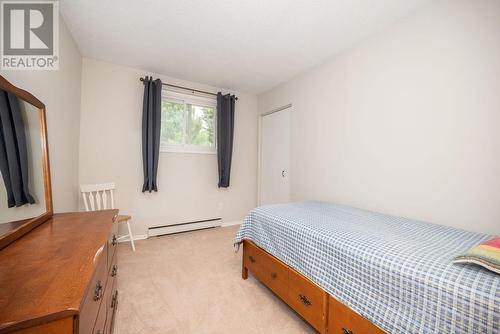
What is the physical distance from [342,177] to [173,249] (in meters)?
2.23

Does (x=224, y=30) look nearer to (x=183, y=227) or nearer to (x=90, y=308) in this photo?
(x=90, y=308)

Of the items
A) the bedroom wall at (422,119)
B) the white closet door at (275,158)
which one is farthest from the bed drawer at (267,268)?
the white closet door at (275,158)

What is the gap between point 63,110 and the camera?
1.93 metres

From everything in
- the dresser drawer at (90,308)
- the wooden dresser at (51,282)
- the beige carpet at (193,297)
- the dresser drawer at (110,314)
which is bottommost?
the beige carpet at (193,297)

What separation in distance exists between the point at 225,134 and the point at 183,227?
1.62 m

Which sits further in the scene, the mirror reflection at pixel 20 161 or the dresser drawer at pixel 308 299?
the dresser drawer at pixel 308 299

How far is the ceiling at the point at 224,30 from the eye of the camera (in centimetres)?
166

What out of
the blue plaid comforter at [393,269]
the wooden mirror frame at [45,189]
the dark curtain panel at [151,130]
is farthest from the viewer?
the dark curtain panel at [151,130]

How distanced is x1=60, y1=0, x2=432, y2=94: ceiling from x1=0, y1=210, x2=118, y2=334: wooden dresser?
181 cm

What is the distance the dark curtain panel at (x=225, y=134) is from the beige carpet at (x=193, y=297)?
1.30 m

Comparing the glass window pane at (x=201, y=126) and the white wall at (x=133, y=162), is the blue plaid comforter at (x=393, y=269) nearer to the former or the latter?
the white wall at (x=133, y=162)

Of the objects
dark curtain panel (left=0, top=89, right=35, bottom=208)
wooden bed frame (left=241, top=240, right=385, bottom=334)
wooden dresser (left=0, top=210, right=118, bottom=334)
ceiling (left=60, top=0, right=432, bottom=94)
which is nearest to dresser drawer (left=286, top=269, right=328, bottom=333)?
wooden bed frame (left=241, top=240, right=385, bottom=334)

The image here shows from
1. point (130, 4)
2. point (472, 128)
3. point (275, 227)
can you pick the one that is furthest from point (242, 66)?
→ point (472, 128)

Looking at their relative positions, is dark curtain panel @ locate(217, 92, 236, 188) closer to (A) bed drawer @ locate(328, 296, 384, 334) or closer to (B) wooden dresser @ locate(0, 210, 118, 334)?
(B) wooden dresser @ locate(0, 210, 118, 334)
